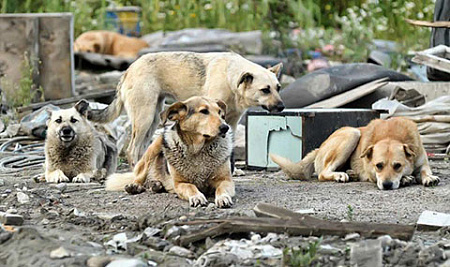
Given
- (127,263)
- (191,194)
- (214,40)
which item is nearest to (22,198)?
(191,194)

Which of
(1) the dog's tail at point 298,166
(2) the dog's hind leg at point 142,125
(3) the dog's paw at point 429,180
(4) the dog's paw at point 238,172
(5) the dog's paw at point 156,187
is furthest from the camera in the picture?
(2) the dog's hind leg at point 142,125

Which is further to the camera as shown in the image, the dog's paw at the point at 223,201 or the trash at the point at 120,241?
the dog's paw at the point at 223,201

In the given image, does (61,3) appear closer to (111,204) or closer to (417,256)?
(111,204)

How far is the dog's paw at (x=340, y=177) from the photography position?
6.99 meters

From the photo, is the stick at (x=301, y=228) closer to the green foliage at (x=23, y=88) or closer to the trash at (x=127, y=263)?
the trash at (x=127, y=263)

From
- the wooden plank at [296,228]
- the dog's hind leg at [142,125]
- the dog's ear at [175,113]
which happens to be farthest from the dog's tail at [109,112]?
the wooden plank at [296,228]

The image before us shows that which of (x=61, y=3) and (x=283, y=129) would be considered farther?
(x=61, y=3)

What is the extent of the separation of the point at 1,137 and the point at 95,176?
2.68 metres

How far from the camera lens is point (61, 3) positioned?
16922 millimetres

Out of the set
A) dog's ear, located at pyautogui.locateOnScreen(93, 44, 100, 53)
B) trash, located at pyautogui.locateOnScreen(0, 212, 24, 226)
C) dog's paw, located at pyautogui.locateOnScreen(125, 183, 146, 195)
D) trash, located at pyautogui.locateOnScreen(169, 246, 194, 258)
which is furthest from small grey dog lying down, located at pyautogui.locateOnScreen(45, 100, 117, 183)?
dog's ear, located at pyautogui.locateOnScreen(93, 44, 100, 53)

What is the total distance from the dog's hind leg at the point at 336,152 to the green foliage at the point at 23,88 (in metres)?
5.29

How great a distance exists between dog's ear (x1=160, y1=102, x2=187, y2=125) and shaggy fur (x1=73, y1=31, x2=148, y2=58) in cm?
1045

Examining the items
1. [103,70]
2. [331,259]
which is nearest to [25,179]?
[331,259]

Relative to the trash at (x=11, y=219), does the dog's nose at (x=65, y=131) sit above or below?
above
